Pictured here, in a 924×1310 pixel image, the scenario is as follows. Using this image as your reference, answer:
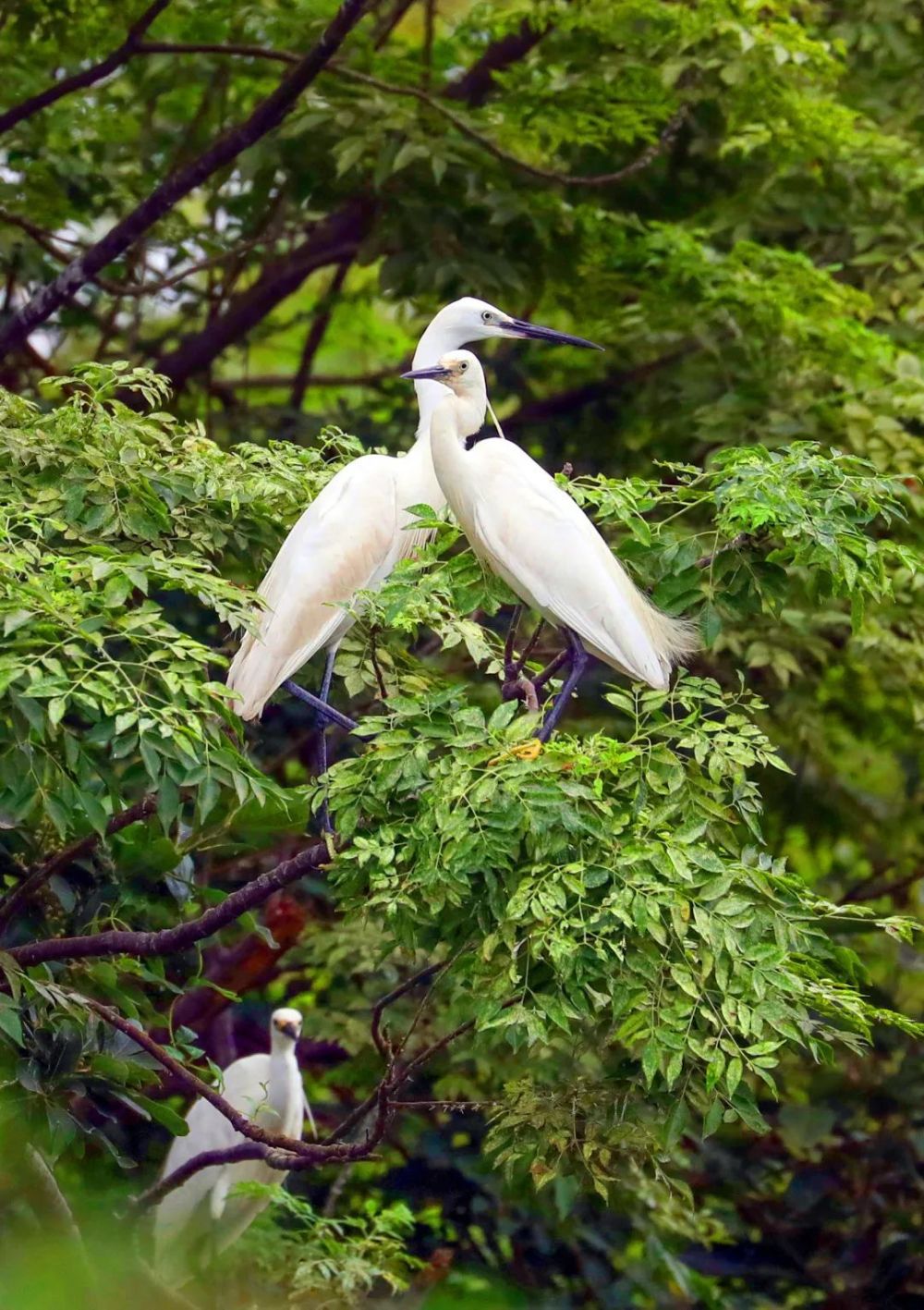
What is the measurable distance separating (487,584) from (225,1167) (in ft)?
7.74

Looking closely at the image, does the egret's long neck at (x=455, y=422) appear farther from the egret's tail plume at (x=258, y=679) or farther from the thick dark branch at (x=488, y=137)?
the thick dark branch at (x=488, y=137)

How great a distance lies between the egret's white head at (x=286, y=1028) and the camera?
171 inches

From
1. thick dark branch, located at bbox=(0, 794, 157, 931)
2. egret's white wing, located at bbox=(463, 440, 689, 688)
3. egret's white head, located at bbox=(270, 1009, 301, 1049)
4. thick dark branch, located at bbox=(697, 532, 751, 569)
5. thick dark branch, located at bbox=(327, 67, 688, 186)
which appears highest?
thick dark branch, located at bbox=(327, 67, 688, 186)

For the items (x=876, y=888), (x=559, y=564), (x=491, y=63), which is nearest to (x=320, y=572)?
(x=559, y=564)

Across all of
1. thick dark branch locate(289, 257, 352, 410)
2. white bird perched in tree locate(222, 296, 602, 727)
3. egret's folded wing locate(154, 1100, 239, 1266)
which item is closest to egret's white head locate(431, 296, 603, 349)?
white bird perched in tree locate(222, 296, 602, 727)

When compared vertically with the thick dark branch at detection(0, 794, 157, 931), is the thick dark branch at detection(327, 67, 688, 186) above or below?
above

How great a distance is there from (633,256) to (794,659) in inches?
50.4

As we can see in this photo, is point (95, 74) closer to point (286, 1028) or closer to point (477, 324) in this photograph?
point (477, 324)

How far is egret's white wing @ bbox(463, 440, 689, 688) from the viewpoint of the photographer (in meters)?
2.97

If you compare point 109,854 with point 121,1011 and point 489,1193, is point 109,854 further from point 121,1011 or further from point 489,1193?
point 489,1193

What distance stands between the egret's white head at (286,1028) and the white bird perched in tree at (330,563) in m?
1.36

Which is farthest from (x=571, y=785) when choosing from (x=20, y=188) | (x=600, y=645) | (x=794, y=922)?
(x=20, y=188)

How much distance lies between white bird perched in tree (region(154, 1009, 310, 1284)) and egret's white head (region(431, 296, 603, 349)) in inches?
71.5

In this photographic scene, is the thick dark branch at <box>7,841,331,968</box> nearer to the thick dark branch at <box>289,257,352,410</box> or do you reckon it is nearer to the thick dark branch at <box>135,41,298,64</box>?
the thick dark branch at <box>135,41,298,64</box>
